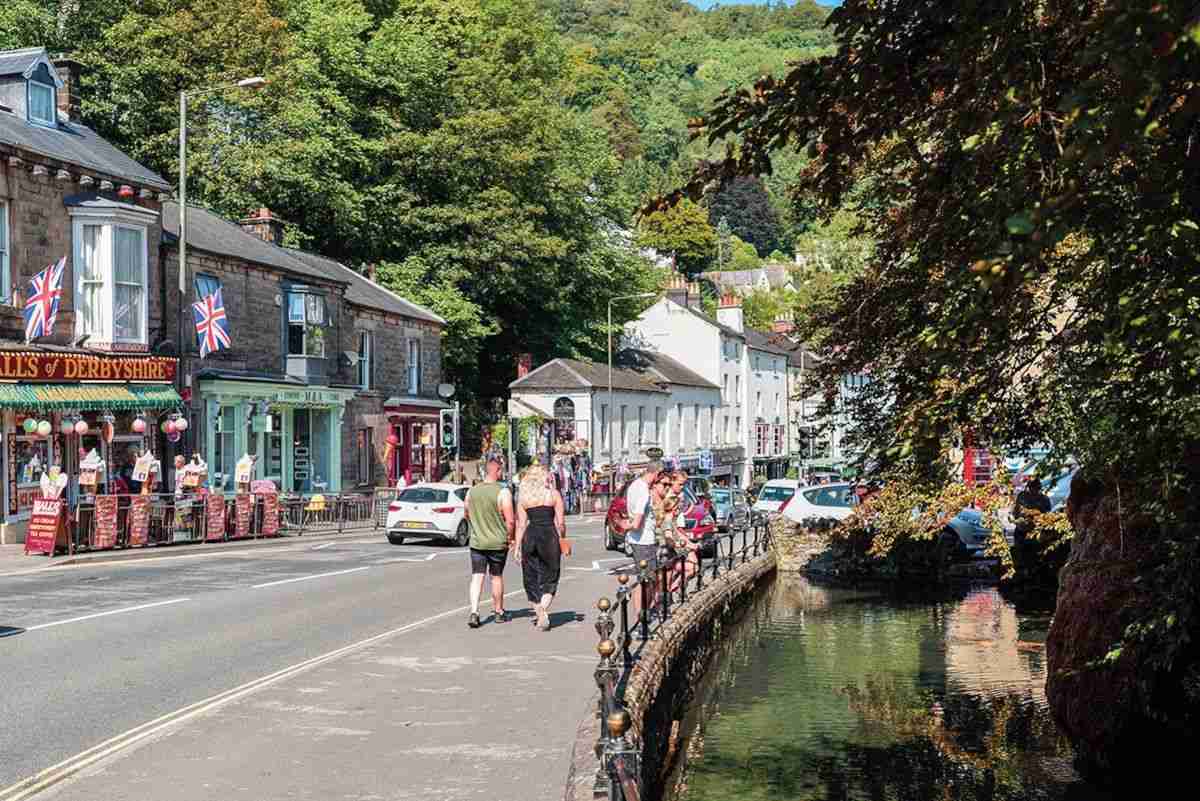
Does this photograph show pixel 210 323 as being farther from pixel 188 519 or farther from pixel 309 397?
pixel 309 397

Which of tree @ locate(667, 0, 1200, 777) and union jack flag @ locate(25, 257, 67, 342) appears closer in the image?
tree @ locate(667, 0, 1200, 777)

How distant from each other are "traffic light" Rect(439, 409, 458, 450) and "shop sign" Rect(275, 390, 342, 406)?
24.6 ft

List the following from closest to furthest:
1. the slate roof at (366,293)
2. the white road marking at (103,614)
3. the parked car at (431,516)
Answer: the white road marking at (103,614)
the parked car at (431,516)
the slate roof at (366,293)

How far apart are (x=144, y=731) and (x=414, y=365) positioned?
127 ft

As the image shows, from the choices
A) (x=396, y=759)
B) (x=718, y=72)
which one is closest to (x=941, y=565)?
(x=396, y=759)

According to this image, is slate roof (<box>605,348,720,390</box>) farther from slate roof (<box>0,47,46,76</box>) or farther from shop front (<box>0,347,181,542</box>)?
slate roof (<box>0,47,46,76</box>)

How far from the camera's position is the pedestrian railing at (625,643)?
658 cm

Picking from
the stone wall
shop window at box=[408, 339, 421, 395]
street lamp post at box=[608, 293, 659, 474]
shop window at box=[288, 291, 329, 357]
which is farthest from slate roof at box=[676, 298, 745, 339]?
the stone wall

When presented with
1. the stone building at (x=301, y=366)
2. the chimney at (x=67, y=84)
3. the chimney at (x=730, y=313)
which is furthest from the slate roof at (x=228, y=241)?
the chimney at (x=730, y=313)

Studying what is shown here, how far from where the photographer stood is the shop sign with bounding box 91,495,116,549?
25.2 metres

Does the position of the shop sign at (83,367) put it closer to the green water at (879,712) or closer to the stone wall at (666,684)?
the stone wall at (666,684)

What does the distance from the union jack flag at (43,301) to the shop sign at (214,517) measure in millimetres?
4979

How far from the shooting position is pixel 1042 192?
5965mm

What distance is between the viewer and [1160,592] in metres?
9.48
